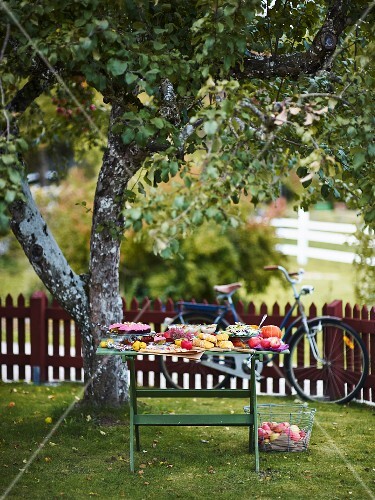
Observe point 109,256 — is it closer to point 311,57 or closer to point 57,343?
point 311,57

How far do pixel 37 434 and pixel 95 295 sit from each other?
121cm

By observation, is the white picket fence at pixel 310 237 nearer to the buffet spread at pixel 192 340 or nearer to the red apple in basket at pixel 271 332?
the buffet spread at pixel 192 340

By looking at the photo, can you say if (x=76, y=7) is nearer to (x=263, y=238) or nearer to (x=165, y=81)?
(x=165, y=81)

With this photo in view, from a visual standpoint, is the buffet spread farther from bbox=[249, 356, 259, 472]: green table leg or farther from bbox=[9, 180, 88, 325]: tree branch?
bbox=[9, 180, 88, 325]: tree branch

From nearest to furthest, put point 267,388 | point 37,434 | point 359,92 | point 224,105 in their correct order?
point 224,105
point 359,92
point 37,434
point 267,388

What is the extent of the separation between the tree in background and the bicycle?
1.33 meters

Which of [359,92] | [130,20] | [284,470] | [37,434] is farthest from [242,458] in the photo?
[130,20]

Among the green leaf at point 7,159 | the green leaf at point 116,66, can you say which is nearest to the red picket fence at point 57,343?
the green leaf at point 116,66

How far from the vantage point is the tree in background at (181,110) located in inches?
173

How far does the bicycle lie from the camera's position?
810cm

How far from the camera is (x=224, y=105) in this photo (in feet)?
14.1

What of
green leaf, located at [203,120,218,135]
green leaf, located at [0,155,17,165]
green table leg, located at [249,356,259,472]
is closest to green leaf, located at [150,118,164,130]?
green leaf, located at [203,120,218,135]

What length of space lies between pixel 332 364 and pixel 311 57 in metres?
3.46

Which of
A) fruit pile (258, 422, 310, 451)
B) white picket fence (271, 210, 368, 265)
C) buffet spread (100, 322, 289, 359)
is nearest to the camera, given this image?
buffet spread (100, 322, 289, 359)
